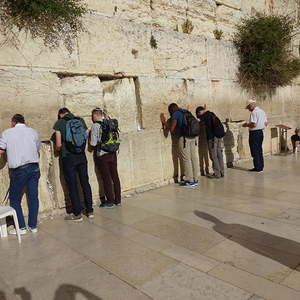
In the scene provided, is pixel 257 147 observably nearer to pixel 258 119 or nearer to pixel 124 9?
pixel 258 119

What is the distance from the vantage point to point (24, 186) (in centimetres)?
425

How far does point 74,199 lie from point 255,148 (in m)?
4.34

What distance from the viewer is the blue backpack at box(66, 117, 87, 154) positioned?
14.7 ft

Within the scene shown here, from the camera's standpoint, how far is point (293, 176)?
6750mm

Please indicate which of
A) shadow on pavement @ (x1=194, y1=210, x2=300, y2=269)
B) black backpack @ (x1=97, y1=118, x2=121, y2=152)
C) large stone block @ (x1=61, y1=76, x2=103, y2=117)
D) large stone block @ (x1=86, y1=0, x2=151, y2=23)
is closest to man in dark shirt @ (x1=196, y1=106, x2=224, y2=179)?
large stone block @ (x1=86, y1=0, x2=151, y2=23)

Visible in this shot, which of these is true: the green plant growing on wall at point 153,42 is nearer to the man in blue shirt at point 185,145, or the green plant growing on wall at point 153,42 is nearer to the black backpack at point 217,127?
the man in blue shirt at point 185,145

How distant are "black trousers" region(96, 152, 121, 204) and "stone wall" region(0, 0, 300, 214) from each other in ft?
1.21

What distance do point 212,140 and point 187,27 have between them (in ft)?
8.21

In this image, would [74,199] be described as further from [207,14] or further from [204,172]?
[207,14]

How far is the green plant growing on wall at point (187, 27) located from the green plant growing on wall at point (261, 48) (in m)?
1.60

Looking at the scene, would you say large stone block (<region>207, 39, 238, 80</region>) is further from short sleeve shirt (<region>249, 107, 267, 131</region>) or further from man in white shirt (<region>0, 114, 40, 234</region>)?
man in white shirt (<region>0, 114, 40, 234</region>)

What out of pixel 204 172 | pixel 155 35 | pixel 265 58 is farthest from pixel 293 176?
pixel 155 35

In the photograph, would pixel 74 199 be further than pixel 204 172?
No

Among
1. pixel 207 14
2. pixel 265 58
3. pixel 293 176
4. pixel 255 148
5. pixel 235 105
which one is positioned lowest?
pixel 293 176
